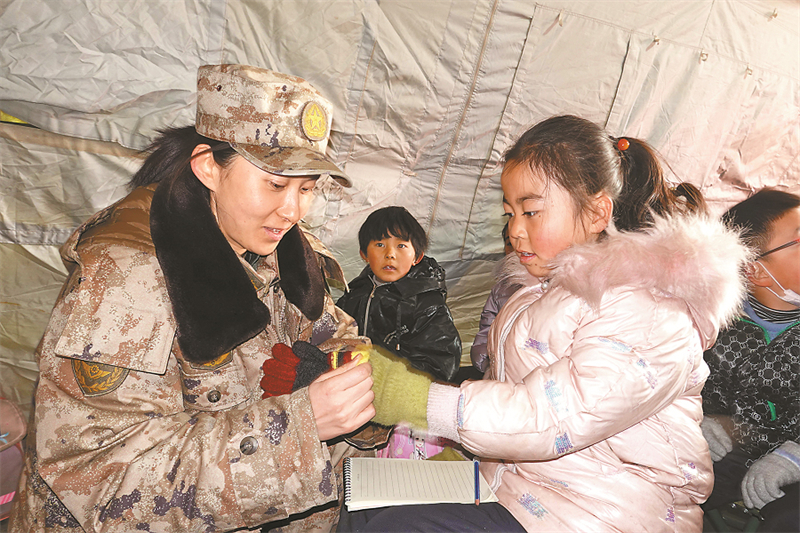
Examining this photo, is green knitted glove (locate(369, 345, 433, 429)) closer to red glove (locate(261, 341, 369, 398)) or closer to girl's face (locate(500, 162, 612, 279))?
red glove (locate(261, 341, 369, 398))

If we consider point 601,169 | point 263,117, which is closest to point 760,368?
point 601,169

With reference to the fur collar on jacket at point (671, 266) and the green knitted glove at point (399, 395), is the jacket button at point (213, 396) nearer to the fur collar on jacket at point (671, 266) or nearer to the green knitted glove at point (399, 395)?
the green knitted glove at point (399, 395)

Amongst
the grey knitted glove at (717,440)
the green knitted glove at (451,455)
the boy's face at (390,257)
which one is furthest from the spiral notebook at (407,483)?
the boy's face at (390,257)

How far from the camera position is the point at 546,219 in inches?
58.2

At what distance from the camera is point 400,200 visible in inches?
117

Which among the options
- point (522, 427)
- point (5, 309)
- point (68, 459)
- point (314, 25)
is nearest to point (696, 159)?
point (314, 25)

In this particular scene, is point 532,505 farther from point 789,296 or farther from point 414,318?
point 414,318

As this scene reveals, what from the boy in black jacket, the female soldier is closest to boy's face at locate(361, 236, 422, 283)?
the boy in black jacket

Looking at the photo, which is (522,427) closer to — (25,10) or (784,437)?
(784,437)

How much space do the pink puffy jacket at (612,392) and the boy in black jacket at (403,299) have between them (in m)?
1.46

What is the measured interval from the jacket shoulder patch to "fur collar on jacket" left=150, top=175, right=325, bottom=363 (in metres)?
0.17

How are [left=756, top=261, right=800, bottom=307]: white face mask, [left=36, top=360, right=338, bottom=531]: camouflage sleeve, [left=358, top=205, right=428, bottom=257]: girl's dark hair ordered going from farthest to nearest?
1. [left=358, top=205, right=428, bottom=257]: girl's dark hair
2. [left=756, top=261, right=800, bottom=307]: white face mask
3. [left=36, top=360, right=338, bottom=531]: camouflage sleeve

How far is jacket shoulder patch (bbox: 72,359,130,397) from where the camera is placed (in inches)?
44.6

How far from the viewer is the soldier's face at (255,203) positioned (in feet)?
4.58
